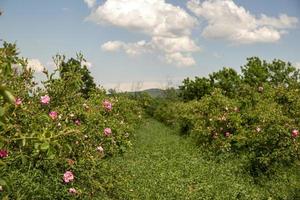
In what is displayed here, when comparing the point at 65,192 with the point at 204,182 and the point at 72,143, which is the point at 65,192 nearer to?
the point at 72,143

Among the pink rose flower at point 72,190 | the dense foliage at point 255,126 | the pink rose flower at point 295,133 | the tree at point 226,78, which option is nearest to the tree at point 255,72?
the tree at point 226,78

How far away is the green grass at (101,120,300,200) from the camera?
816 cm

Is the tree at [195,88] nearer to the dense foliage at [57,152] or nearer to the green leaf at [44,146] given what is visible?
the dense foliage at [57,152]

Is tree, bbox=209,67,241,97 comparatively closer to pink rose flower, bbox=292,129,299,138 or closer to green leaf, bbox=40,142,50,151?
pink rose flower, bbox=292,129,299,138

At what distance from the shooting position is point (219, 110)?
14383mm

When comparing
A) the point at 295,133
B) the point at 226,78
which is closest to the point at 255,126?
the point at 295,133

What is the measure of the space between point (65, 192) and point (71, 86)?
72.5 inches

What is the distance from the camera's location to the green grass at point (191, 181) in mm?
Answer: 8156

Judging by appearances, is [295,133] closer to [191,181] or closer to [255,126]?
[255,126]

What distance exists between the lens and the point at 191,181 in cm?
916

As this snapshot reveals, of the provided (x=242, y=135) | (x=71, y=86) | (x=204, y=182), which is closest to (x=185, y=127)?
(x=242, y=135)

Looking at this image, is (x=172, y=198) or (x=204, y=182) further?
(x=204, y=182)

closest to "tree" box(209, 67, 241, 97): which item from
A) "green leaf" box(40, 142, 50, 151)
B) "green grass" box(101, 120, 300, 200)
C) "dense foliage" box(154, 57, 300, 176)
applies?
"dense foliage" box(154, 57, 300, 176)

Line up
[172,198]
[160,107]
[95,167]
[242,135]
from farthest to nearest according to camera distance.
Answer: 1. [160,107]
2. [242,135]
3. [172,198]
4. [95,167]
